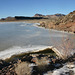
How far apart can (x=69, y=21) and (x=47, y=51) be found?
7375 mm

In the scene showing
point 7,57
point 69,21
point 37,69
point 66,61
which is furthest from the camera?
point 69,21

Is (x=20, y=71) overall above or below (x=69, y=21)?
Result: below

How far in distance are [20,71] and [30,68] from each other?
25 centimetres

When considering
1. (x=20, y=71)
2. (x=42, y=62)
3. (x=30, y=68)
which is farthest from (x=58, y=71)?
(x=20, y=71)

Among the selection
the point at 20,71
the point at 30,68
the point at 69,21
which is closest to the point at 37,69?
the point at 30,68

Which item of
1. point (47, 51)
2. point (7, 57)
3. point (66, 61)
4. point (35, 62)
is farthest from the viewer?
point (47, 51)

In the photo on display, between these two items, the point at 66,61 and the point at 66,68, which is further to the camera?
the point at 66,61

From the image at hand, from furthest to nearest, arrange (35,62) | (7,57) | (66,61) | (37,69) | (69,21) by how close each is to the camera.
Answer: (69,21) < (7,57) < (66,61) < (35,62) < (37,69)

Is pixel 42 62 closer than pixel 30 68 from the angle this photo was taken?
No

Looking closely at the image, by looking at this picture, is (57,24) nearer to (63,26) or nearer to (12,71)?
(63,26)

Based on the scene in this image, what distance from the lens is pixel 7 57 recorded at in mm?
4297

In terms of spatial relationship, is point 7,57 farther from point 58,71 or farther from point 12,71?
point 58,71

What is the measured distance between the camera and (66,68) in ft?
9.62

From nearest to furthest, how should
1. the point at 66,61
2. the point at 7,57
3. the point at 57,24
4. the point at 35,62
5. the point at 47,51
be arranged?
the point at 35,62 < the point at 66,61 < the point at 7,57 < the point at 47,51 < the point at 57,24
